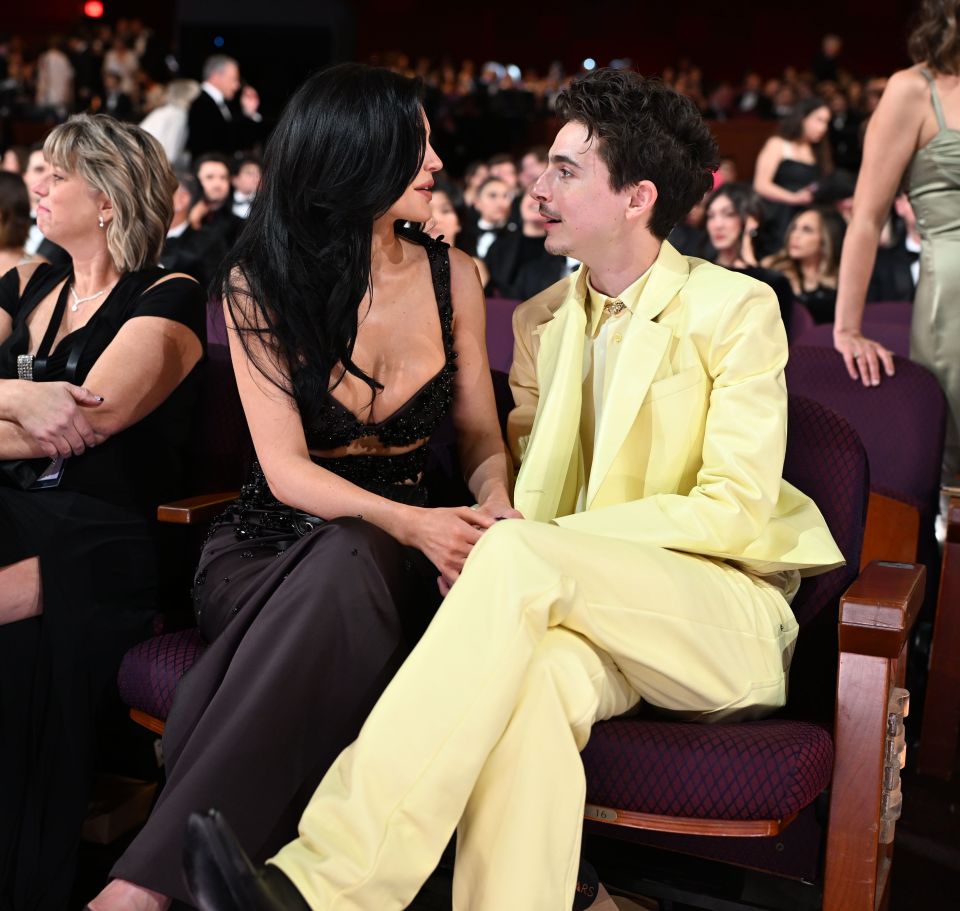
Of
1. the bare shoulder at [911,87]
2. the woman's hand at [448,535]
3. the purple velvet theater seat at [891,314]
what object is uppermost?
the bare shoulder at [911,87]

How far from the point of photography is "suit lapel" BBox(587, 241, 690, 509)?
1.92 meters

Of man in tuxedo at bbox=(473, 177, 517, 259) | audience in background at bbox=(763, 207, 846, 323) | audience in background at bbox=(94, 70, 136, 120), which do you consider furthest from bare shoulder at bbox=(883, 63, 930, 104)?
audience in background at bbox=(94, 70, 136, 120)

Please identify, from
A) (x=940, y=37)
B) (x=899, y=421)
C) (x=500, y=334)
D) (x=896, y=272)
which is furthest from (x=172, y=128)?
(x=899, y=421)

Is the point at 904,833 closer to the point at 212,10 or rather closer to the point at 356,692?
the point at 356,692

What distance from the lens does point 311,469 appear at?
2002mm

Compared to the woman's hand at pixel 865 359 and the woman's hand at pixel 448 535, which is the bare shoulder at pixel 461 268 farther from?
the woman's hand at pixel 865 359

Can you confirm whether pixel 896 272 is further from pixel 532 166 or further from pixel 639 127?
pixel 639 127

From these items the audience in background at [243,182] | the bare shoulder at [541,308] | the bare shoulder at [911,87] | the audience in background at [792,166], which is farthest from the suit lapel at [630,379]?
the audience in background at [792,166]

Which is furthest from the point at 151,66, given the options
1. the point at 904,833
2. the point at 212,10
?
Result: the point at 904,833

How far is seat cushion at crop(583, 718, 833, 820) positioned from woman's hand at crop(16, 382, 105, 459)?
1.07 meters

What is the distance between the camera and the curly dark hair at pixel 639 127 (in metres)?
1.99

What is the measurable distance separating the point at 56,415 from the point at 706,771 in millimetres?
1251

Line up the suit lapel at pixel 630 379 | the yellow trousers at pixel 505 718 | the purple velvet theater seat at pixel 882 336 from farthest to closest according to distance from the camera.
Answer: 1. the purple velvet theater seat at pixel 882 336
2. the suit lapel at pixel 630 379
3. the yellow trousers at pixel 505 718

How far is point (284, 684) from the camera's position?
1.68m
